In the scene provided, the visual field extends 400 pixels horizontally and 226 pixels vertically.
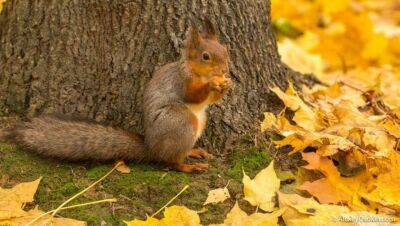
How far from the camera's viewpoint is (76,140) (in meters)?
2.74

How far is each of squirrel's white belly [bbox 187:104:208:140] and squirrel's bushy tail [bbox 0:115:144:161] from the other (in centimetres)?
28

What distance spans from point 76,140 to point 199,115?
1.93ft

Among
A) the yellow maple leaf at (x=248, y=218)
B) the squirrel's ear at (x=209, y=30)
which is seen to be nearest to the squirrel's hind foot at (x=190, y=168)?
the yellow maple leaf at (x=248, y=218)

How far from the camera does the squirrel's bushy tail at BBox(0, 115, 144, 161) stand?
2.74 m

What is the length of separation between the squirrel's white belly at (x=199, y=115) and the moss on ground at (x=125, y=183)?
169 millimetres

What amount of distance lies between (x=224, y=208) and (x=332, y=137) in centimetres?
62

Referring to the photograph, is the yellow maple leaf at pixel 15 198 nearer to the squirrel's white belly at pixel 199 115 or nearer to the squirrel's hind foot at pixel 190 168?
the squirrel's hind foot at pixel 190 168

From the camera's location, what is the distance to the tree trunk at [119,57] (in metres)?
2.96

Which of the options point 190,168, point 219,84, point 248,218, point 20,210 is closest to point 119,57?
point 219,84

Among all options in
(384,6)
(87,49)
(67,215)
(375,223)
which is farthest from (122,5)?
(384,6)

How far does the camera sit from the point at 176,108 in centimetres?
279

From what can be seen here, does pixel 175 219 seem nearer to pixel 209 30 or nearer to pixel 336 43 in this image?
pixel 209 30

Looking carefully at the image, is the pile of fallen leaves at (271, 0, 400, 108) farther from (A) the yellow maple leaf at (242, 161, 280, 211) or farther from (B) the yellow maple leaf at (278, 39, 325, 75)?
(A) the yellow maple leaf at (242, 161, 280, 211)

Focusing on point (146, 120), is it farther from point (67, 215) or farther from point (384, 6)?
point (384, 6)
